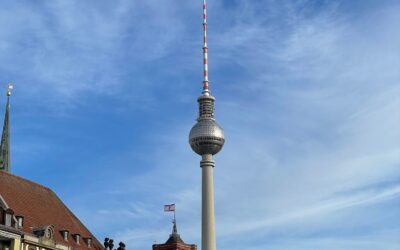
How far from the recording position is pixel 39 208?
93.4 meters

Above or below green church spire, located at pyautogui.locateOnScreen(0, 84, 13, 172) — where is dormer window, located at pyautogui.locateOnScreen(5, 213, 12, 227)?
below

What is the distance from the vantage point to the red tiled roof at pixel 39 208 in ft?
289

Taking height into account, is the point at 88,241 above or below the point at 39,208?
below

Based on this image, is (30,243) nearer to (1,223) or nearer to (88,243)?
(1,223)

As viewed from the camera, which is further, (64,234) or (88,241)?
(88,241)

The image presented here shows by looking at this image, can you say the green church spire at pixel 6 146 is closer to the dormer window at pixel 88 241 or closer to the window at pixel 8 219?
the dormer window at pixel 88 241

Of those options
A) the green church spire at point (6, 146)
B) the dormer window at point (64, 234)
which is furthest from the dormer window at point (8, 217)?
the green church spire at point (6, 146)

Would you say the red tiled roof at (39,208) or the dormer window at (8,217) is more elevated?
the red tiled roof at (39,208)

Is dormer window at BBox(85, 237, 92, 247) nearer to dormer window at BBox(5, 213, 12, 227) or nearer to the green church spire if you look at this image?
dormer window at BBox(5, 213, 12, 227)

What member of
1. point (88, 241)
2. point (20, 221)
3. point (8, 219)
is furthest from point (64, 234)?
point (8, 219)

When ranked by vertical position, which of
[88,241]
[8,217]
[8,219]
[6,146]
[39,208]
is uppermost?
[6,146]

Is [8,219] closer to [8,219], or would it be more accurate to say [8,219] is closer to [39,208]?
[8,219]

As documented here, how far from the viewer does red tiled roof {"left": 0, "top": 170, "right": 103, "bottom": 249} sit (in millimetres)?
87938

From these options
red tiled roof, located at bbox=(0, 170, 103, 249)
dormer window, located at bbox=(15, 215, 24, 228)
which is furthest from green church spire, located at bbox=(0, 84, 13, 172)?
dormer window, located at bbox=(15, 215, 24, 228)
